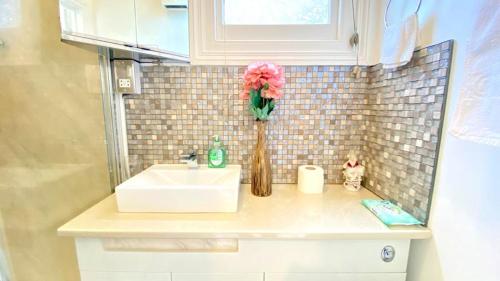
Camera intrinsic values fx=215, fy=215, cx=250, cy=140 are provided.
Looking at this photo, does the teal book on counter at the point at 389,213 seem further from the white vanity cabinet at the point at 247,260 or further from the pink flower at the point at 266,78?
the pink flower at the point at 266,78

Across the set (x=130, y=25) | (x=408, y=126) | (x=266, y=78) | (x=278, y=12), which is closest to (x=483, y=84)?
(x=408, y=126)

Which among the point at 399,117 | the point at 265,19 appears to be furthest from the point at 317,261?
the point at 265,19

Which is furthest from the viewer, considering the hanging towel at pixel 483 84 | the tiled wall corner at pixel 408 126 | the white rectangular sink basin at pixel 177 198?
the white rectangular sink basin at pixel 177 198

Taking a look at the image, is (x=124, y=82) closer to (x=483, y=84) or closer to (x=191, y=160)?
(x=191, y=160)

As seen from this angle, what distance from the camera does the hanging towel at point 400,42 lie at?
0.74m

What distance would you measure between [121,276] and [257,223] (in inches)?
20.3

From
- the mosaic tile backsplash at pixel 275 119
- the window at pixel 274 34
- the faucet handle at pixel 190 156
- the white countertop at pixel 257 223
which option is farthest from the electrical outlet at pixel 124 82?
the white countertop at pixel 257 223

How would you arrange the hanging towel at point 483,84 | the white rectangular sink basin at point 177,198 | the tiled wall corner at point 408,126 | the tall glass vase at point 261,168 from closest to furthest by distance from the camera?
1. the hanging towel at point 483,84
2. the tiled wall corner at point 408,126
3. the white rectangular sink basin at point 177,198
4. the tall glass vase at point 261,168

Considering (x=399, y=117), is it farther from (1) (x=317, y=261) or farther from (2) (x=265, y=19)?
(2) (x=265, y=19)

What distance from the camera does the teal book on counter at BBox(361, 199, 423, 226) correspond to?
740 mm

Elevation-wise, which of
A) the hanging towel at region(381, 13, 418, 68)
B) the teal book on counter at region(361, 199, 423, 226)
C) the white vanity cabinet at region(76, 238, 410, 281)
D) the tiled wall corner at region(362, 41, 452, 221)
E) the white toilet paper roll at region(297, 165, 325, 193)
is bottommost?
the white vanity cabinet at region(76, 238, 410, 281)

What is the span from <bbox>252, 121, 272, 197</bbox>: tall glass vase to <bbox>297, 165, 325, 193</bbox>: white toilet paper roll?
0.54ft

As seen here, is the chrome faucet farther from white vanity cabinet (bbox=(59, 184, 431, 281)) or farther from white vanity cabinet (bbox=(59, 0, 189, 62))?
white vanity cabinet (bbox=(59, 0, 189, 62))

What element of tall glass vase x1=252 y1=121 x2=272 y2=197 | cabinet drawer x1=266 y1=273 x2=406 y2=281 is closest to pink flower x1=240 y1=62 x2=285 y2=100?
tall glass vase x1=252 y1=121 x2=272 y2=197
